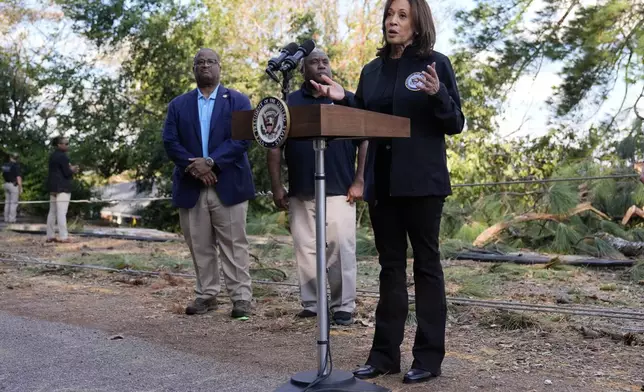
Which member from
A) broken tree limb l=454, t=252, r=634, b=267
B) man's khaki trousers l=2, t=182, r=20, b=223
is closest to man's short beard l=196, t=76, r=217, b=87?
broken tree limb l=454, t=252, r=634, b=267

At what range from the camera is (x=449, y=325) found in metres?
5.06

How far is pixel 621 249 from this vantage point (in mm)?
8539

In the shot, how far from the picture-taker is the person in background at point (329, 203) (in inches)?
206

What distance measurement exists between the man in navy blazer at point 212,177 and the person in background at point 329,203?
0.33 meters

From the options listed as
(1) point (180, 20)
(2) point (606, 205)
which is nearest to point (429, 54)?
(2) point (606, 205)

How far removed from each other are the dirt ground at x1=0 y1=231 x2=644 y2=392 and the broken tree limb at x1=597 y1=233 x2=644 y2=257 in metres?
0.82

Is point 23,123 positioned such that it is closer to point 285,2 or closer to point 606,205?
point 285,2

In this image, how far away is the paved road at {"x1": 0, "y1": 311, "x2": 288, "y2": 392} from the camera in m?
3.72

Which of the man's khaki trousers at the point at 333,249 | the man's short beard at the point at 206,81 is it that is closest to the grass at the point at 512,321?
the man's khaki trousers at the point at 333,249

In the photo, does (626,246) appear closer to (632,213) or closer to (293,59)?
(632,213)

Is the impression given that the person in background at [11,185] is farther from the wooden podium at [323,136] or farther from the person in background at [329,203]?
the wooden podium at [323,136]

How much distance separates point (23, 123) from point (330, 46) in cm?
1192

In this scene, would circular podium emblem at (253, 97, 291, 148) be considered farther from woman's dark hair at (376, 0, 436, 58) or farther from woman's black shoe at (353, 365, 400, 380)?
woman's black shoe at (353, 365, 400, 380)

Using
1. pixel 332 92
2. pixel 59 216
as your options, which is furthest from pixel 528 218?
pixel 59 216
